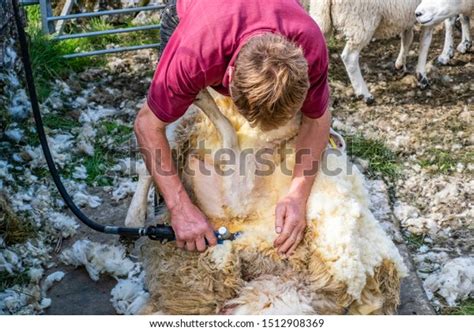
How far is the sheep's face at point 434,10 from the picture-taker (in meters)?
5.17

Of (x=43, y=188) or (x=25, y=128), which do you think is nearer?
(x=43, y=188)

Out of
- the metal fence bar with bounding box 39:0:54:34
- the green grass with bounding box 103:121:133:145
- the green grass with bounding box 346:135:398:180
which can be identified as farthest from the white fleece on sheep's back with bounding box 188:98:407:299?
the metal fence bar with bounding box 39:0:54:34

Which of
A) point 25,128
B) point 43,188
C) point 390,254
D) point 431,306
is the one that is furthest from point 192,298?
point 25,128

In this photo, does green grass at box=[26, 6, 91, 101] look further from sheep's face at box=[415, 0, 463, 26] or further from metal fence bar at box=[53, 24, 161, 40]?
sheep's face at box=[415, 0, 463, 26]

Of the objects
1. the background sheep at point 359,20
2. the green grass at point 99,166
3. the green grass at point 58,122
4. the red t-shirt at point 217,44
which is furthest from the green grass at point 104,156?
the red t-shirt at point 217,44

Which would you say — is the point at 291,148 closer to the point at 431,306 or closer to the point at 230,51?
the point at 230,51

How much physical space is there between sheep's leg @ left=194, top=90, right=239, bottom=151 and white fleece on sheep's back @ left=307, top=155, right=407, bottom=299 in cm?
35

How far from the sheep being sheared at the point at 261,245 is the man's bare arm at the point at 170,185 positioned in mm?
65

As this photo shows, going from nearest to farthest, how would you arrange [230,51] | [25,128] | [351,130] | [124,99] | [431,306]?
[230,51] → [431,306] → [25,128] → [351,130] → [124,99]

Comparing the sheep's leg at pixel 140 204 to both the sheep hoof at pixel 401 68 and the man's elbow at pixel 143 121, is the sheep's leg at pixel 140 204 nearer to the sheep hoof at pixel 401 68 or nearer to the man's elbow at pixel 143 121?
the man's elbow at pixel 143 121

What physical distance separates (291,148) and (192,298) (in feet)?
2.25

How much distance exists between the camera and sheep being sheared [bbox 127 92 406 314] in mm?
2562

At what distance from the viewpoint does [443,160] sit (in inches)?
176

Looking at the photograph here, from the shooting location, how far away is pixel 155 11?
6.44 metres
